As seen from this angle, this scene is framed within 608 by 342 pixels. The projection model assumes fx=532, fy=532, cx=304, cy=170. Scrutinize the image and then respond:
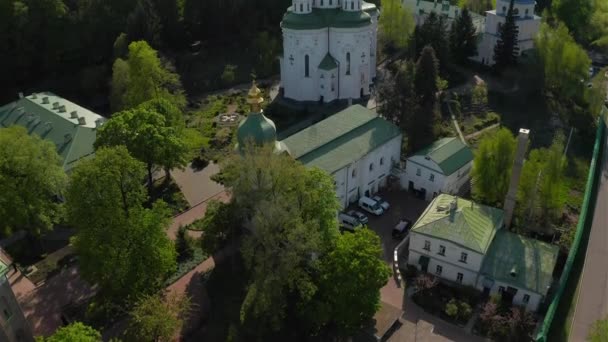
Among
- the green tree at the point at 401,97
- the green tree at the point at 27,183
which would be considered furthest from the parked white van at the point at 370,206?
the green tree at the point at 27,183

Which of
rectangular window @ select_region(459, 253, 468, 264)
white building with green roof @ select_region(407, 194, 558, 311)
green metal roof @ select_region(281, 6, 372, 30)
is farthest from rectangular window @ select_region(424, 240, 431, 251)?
green metal roof @ select_region(281, 6, 372, 30)

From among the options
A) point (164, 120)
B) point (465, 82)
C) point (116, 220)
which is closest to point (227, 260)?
point (116, 220)

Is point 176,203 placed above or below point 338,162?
below

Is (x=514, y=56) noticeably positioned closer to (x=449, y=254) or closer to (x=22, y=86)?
(x=449, y=254)

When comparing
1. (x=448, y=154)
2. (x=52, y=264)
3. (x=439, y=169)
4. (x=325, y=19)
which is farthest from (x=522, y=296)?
(x=325, y=19)

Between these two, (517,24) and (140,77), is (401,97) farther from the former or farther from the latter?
(517,24)

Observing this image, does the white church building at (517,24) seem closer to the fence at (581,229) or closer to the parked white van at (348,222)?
the fence at (581,229)

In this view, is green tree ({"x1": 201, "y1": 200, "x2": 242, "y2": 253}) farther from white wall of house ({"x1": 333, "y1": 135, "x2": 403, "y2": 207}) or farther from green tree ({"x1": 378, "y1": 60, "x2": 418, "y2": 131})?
green tree ({"x1": 378, "y1": 60, "x2": 418, "y2": 131})
